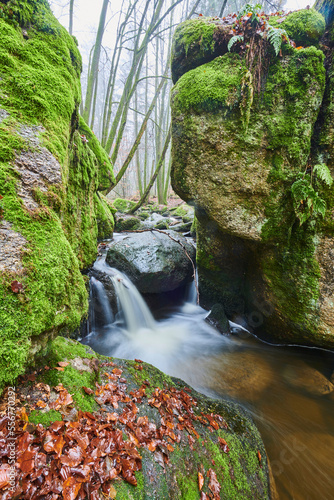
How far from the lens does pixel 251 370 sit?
425 centimetres

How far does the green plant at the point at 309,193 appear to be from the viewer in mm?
3488

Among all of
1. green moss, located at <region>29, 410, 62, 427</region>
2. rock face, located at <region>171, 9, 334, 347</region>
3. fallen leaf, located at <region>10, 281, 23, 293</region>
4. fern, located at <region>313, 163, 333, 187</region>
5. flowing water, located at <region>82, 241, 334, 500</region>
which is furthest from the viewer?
rock face, located at <region>171, 9, 334, 347</region>

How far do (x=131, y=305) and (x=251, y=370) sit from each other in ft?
10.3

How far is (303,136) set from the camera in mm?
3619

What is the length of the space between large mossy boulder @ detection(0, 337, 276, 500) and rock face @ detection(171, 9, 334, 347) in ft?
8.31

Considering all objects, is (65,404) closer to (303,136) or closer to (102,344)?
(102,344)

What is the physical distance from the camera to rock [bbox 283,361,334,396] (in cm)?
378

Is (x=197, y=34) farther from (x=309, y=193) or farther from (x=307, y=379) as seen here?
(x=307, y=379)

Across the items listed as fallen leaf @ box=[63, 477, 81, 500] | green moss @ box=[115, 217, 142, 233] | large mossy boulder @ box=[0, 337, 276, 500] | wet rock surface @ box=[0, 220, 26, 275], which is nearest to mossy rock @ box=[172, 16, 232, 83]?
wet rock surface @ box=[0, 220, 26, 275]

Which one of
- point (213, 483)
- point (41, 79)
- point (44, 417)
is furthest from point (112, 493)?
point (41, 79)

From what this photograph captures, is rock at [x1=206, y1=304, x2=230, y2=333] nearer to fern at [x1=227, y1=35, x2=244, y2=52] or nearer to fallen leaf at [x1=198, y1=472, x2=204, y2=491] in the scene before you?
fallen leaf at [x1=198, y1=472, x2=204, y2=491]

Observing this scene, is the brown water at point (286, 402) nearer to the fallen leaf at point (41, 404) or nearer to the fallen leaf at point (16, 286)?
the fallen leaf at point (41, 404)

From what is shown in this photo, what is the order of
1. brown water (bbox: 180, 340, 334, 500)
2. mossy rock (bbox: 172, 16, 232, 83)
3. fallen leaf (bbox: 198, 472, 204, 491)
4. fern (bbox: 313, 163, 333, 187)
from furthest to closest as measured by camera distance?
mossy rock (bbox: 172, 16, 232, 83), fern (bbox: 313, 163, 333, 187), brown water (bbox: 180, 340, 334, 500), fallen leaf (bbox: 198, 472, 204, 491)

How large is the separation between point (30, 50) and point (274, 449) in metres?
5.78
